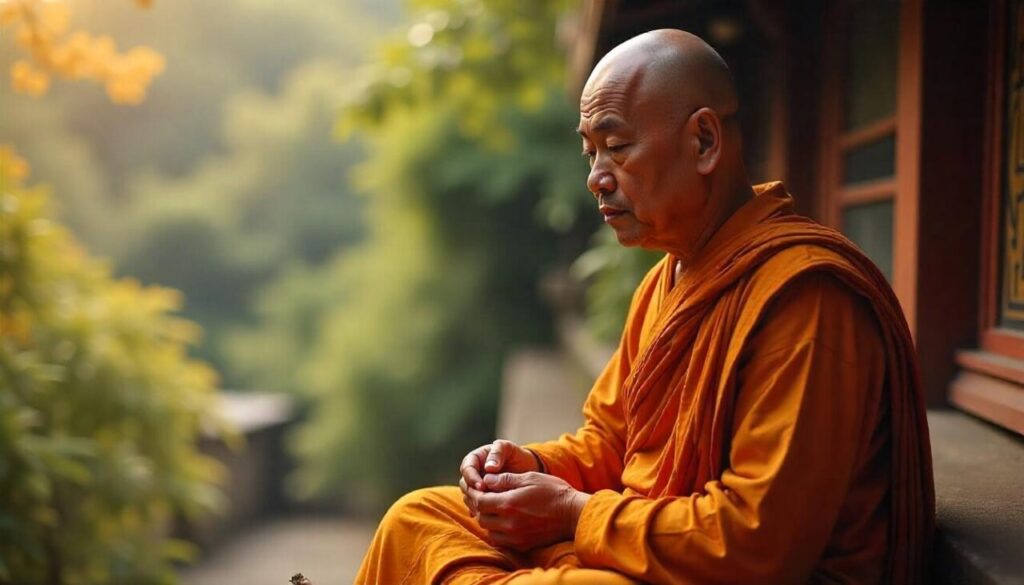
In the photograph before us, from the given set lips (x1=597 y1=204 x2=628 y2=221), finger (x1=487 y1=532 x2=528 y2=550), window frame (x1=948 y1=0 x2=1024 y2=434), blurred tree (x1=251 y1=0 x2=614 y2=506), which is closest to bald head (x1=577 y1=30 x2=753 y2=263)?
lips (x1=597 y1=204 x2=628 y2=221)

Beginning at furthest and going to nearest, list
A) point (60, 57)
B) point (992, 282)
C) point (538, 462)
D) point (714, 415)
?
point (60, 57), point (992, 282), point (538, 462), point (714, 415)

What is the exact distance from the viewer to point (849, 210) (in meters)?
3.94

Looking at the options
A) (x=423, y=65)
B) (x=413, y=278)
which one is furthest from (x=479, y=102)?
(x=413, y=278)

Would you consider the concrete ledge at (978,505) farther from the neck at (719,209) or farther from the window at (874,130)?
the neck at (719,209)

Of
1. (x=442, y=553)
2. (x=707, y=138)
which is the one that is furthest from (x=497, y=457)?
(x=707, y=138)

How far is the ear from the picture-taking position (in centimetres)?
198

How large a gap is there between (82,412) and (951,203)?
459 centimetres

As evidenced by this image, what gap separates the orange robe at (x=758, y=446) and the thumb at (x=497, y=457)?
0.14 meters

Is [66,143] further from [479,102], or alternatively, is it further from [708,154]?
[708,154]

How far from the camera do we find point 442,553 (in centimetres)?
204

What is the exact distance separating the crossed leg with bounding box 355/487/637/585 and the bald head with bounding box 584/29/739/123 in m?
0.89

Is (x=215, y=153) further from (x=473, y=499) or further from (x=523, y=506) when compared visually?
(x=523, y=506)

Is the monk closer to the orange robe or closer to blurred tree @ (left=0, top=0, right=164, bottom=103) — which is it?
the orange robe

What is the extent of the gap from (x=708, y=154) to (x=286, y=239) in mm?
18503
